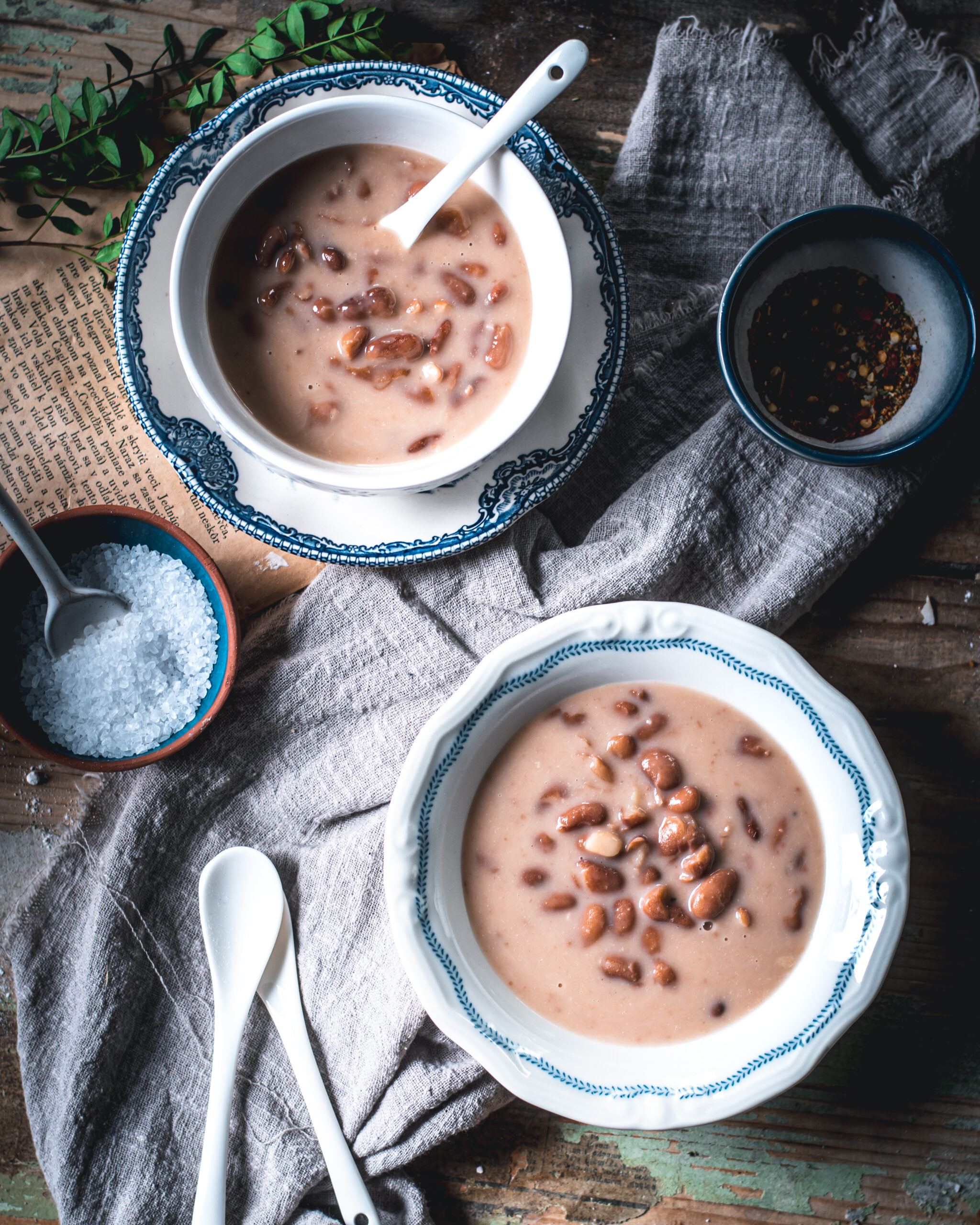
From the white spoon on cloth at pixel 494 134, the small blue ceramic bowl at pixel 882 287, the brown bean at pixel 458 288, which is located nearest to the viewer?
the white spoon on cloth at pixel 494 134

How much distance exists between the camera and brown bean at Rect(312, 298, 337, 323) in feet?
4.55

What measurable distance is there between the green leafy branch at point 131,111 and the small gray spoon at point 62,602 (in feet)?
1.68

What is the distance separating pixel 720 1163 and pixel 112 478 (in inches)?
65.6

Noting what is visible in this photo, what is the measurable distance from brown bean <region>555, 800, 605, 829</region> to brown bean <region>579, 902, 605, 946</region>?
128 mm

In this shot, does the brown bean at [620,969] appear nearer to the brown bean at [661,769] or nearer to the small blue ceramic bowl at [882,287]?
the brown bean at [661,769]

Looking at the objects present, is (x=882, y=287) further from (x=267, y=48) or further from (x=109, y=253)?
(x=109, y=253)

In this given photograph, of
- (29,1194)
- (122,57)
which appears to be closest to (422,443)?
(122,57)

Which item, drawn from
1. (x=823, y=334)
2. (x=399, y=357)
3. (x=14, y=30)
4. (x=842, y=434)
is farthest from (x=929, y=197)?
(x=14, y=30)

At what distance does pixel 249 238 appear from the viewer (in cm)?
141

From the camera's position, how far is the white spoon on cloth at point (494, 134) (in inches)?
51.0

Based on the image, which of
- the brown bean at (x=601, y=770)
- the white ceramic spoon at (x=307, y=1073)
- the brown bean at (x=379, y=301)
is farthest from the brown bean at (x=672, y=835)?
the brown bean at (x=379, y=301)

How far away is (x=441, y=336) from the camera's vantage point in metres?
1.39

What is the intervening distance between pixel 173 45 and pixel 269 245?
1.68ft

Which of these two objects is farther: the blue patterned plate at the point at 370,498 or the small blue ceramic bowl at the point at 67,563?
the small blue ceramic bowl at the point at 67,563
